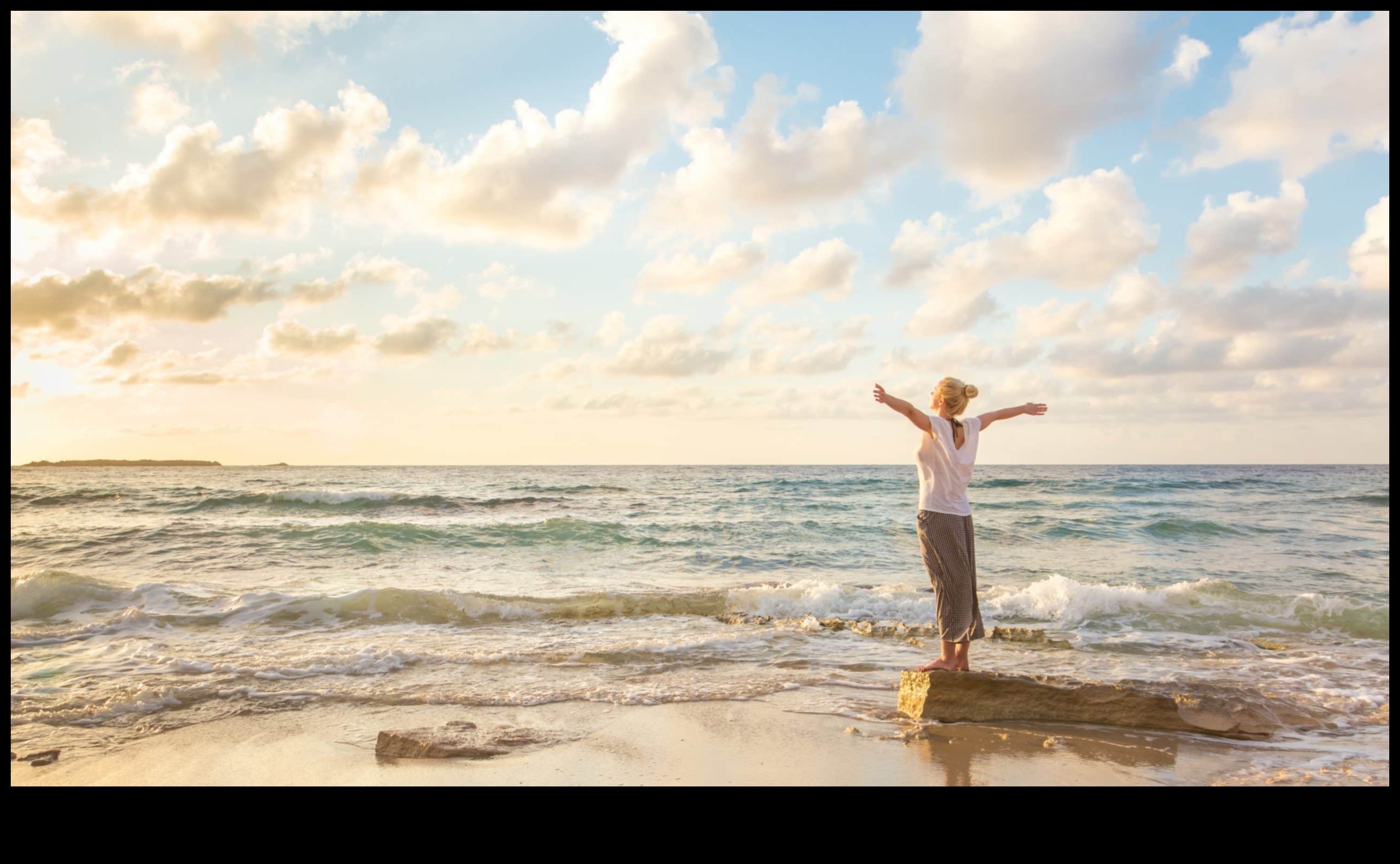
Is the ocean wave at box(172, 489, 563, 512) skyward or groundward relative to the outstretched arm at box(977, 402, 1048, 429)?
groundward

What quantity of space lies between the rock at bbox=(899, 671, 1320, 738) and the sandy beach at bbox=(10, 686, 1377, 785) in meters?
0.09

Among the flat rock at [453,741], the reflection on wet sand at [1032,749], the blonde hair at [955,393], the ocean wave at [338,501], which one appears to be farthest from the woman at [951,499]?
the ocean wave at [338,501]

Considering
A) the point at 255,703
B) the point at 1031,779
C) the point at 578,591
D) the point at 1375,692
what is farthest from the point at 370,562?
the point at 1375,692

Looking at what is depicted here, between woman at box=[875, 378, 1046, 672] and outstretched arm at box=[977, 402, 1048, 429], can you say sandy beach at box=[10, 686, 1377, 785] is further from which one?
outstretched arm at box=[977, 402, 1048, 429]

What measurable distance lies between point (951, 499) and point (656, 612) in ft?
19.8

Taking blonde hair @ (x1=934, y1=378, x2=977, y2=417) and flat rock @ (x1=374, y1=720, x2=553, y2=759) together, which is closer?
A: flat rock @ (x1=374, y1=720, x2=553, y2=759)

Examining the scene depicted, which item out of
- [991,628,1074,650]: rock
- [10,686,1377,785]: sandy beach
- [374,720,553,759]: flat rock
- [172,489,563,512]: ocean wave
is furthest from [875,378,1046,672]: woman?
[172,489,563,512]: ocean wave

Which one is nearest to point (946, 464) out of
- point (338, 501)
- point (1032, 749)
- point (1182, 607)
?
point (1032, 749)

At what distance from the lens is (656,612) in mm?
10523

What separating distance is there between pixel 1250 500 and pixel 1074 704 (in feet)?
93.0

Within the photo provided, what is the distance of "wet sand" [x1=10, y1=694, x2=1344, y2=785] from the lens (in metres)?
4.46

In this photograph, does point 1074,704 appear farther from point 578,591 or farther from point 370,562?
point 370,562

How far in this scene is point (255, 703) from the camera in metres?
6.14

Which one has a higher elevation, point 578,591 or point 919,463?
point 919,463
